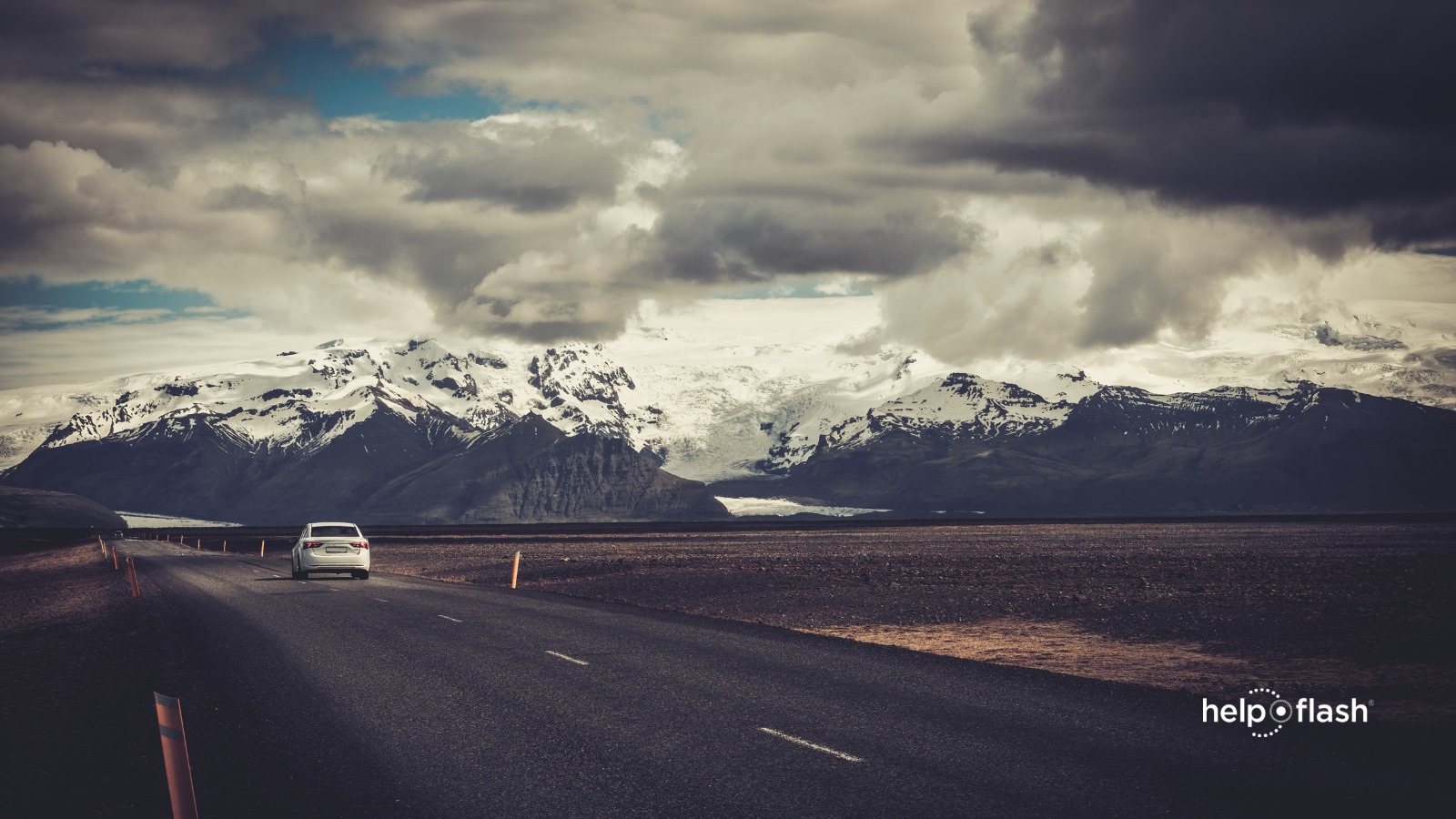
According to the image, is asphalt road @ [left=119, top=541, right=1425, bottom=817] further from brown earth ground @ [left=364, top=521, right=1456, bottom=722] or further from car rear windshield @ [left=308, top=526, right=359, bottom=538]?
car rear windshield @ [left=308, top=526, right=359, bottom=538]

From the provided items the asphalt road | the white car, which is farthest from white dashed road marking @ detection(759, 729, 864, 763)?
the white car

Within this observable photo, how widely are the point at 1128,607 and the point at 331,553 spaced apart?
27357mm

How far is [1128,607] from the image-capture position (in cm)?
3409

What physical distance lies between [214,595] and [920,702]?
2843 centimetres

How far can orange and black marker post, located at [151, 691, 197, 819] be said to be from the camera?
310 inches

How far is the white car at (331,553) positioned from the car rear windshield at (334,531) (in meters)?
0.06

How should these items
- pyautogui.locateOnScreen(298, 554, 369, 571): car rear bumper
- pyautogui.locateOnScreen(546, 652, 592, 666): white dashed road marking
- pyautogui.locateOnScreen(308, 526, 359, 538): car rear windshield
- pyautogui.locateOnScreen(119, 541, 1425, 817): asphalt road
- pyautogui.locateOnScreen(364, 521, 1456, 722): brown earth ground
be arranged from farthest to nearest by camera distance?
pyautogui.locateOnScreen(308, 526, 359, 538): car rear windshield → pyautogui.locateOnScreen(298, 554, 369, 571): car rear bumper → pyautogui.locateOnScreen(364, 521, 1456, 722): brown earth ground → pyautogui.locateOnScreen(546, 652, 592, 666): white dashed road marking → pyautogui.locateOnScreen(119, 541, 1425, 817): asphalt road

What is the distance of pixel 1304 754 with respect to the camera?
1198 cm

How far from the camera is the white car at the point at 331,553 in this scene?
142 feet

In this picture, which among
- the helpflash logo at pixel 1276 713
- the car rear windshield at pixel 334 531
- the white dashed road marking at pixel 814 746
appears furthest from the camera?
the car rear windshield at pixel 334 531

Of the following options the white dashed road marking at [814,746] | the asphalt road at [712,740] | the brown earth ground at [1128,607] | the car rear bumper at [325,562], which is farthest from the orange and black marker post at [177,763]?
the car rear bumper at [325,562]

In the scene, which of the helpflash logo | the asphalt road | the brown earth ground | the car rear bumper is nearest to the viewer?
the asphalt road

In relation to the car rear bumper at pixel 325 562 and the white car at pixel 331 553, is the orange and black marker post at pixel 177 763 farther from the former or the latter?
the car rear bumper at pixel 325 562

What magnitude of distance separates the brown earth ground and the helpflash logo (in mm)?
388
